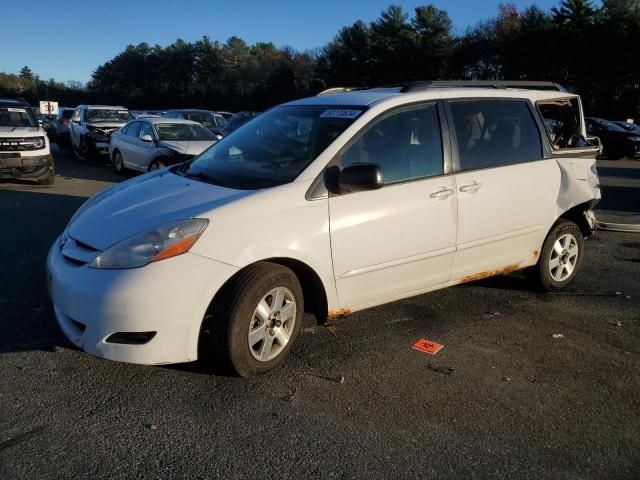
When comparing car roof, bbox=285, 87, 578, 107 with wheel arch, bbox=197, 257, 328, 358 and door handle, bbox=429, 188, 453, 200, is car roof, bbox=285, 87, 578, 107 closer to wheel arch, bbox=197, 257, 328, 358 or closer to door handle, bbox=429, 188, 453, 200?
door handle, bbox=429, 188, 453, 200

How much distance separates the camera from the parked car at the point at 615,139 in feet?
71.0

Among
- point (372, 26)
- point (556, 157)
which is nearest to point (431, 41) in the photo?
point (372, 26)

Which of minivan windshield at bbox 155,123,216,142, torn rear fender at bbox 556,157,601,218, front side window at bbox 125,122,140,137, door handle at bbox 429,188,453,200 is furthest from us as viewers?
front side window at bbox 125,122,140,137

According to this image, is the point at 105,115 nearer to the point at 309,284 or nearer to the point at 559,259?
the point at 559,259

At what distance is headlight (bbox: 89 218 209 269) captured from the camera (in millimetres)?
3279

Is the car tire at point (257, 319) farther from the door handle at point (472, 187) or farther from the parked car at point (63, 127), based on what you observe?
the parked car at point (63, 127)

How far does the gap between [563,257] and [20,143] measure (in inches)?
409

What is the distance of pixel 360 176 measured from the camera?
12.3 feet

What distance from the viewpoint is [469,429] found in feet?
10.3

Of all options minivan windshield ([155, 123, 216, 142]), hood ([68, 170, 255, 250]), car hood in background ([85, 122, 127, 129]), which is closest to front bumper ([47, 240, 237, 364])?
hood ([68, 170, 255, 250])

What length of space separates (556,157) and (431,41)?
48.3m

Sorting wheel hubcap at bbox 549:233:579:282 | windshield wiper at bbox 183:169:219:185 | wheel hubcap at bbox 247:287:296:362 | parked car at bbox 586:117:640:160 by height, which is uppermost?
windshield wiper at bbox 183:169:219:185

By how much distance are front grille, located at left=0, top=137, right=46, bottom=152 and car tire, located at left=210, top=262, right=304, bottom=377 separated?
32.5ft

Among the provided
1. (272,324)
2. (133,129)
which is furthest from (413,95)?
(133,129)
